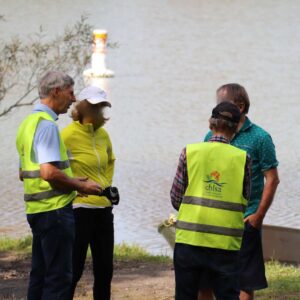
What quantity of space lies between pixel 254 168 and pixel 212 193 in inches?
26.3

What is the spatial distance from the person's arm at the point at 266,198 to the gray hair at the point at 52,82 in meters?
1.12

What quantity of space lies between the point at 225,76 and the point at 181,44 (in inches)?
197

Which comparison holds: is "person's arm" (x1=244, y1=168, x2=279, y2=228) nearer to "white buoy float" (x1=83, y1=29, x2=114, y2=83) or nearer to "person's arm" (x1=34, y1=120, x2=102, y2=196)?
"person's arm" (x1=34, y1=120, x2=102, y2=196)

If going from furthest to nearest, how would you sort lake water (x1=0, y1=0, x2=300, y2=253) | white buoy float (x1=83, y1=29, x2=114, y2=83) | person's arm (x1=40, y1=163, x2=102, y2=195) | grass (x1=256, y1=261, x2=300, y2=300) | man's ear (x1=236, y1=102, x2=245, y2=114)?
1. white buoy float (x1=83, y1=29, x2=114, y2=83)
2. lake water (x1=0, y1=0, x2=300, y2=253)
3. grass (x1=256, y1=261, x2=300, y2=300)
4. man's ear (x1=236, y1=102, x2=245, y2=114)
5. person's arm (x1=40, y1=163, x2=102, y2=195)

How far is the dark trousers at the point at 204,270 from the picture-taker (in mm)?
4426

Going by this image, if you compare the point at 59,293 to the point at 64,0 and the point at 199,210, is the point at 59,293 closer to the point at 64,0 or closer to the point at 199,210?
the point at 199,210

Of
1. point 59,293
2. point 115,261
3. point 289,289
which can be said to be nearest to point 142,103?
point 115,261

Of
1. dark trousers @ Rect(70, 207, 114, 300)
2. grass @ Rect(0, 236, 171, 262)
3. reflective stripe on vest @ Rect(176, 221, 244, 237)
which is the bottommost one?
grass @ Rect(0, 236, 171, 262)

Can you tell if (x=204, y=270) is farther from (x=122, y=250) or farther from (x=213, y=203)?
(x=122, y=250)

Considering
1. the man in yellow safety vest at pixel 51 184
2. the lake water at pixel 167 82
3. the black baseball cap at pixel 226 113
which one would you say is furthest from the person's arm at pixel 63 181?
the lake water at pixel 167 82

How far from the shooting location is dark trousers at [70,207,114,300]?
5.27m

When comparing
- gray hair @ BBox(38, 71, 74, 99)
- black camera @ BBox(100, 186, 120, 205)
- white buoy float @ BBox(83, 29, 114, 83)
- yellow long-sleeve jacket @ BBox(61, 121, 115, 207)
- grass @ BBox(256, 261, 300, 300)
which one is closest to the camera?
gray hair @ BBox(38, 71, 74, 99)

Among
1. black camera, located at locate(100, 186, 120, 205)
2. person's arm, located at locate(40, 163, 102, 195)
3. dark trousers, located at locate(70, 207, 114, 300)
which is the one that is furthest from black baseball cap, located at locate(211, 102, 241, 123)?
dark trousers, located at locate(70, 207, 114, 300)

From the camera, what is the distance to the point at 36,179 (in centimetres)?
480
